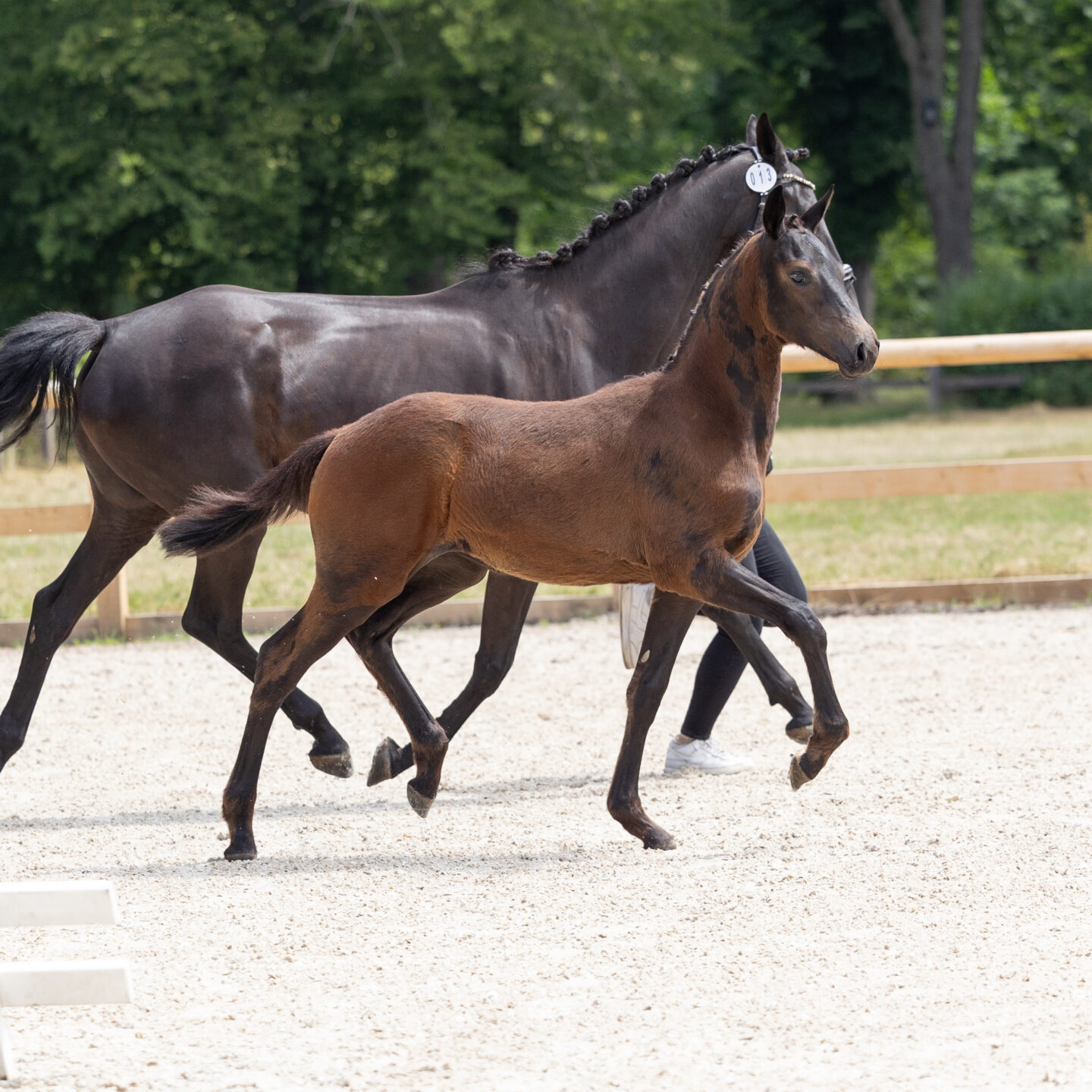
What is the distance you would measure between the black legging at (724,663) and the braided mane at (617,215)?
1.15 metres

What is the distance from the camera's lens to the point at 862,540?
34.9 feet

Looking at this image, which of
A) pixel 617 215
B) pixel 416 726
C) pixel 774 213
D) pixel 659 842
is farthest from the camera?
pixel 617 215

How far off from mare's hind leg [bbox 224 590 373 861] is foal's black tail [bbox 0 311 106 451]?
1.29m

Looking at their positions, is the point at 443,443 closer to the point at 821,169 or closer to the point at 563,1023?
the point at 563,1023

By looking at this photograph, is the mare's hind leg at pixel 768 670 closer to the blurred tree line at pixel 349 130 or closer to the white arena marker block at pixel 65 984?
the white arena marker block at pixel 65 984

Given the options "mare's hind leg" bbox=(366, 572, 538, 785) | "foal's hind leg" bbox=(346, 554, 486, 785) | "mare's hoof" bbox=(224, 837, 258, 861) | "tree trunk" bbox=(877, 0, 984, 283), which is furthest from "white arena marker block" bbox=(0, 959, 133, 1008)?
"tree trunk" bbox=(877, 0, 984, 283)

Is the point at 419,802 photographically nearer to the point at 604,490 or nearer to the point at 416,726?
the point at 416,726

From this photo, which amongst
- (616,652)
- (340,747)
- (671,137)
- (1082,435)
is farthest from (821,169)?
(340,747)

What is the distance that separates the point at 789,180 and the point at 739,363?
1011 mm

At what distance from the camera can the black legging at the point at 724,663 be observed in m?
5.39

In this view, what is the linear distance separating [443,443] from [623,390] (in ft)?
1.75

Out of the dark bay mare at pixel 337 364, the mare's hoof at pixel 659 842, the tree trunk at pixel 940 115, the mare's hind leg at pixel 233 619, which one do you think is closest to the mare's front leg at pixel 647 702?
the mare's hoof at pixel 659 842

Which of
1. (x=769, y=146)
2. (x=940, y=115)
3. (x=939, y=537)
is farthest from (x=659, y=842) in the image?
(x=940, y=115)

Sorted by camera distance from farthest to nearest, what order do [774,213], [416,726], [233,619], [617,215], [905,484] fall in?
[905,484] → [233,619] → [617,215] → [416,726] → [774,213]
